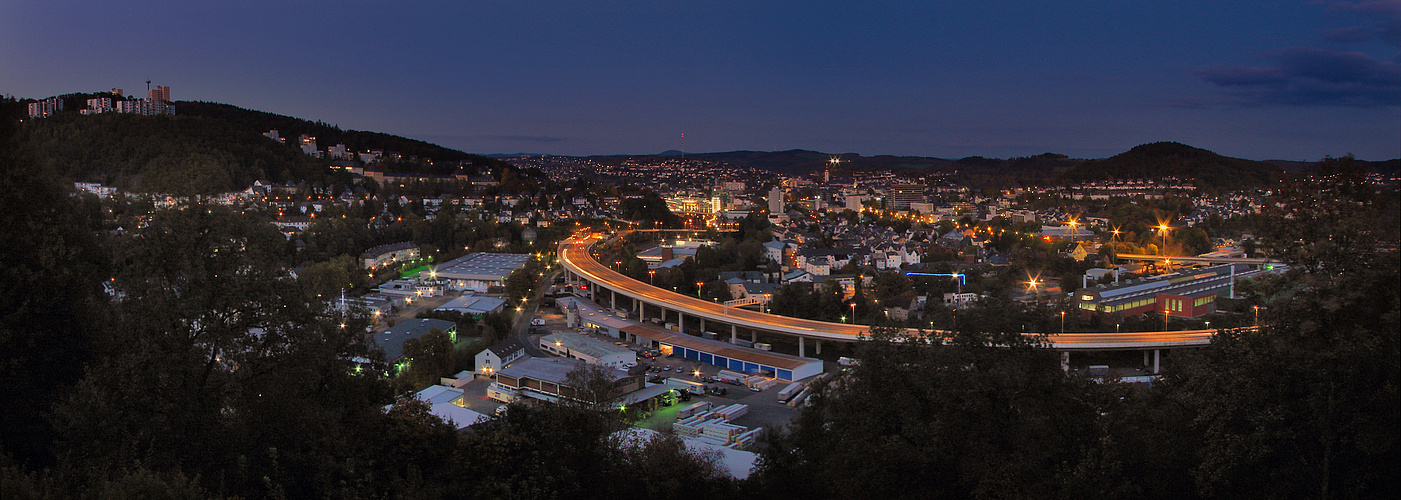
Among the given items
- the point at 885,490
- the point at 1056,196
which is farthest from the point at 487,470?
the point at 1056,196

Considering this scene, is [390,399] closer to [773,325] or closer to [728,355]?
[728,355]

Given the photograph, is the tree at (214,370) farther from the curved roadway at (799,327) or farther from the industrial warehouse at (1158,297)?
the industrial warehouse at (1158,297)

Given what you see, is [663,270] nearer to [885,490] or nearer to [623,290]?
[623,290]

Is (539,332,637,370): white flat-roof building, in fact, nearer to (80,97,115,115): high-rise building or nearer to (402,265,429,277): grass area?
(402,265,429,277): grass area

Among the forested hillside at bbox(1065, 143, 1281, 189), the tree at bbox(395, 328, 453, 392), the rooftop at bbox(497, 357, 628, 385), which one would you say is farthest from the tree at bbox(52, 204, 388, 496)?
the forested hillside at bbox(1065, 143, 1281, 189)

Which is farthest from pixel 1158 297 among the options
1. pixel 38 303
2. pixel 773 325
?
pixel 38 303

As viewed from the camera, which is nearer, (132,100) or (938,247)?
(938,247)

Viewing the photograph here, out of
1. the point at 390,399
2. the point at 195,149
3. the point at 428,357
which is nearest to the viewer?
the point at 390,399
